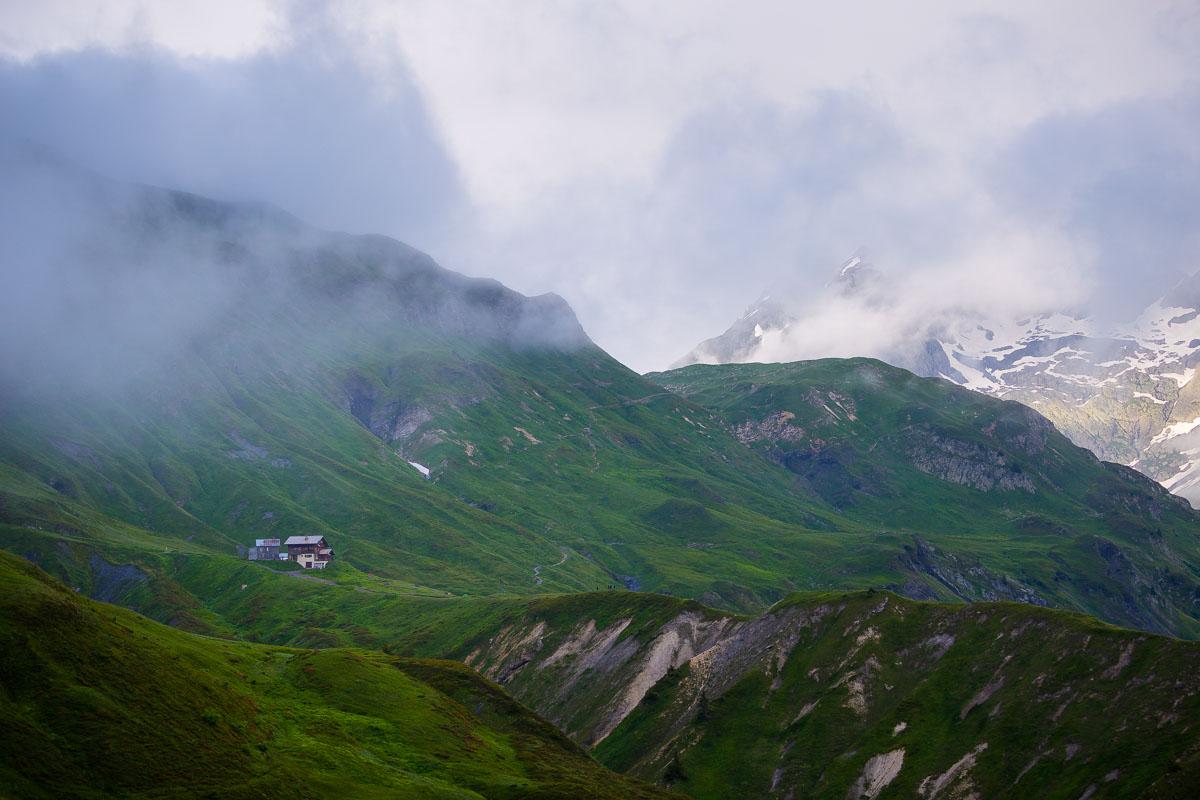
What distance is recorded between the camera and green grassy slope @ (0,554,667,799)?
250 feet

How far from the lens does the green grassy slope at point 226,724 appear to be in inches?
3000

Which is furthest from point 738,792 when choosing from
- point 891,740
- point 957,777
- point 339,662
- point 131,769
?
point 131,769

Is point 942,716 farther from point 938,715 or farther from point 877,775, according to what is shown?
point 877,775

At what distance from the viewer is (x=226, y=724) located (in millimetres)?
93812

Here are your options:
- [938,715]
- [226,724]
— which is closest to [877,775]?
[938,715]

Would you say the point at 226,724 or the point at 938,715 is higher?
the point at 226,724

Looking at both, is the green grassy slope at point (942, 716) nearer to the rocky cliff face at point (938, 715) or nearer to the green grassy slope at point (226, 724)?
the rocky cliff face at point (938, 715)

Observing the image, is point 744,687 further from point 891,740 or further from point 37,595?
point 37,595

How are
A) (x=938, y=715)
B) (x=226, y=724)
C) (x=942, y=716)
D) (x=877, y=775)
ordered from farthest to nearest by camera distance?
(x=938, y=715), (x=942, y=716), (x=877, y=775), (x=226, y=724)

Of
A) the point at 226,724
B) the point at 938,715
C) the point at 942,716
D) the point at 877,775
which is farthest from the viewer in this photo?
the point at 938,715

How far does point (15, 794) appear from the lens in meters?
67.0

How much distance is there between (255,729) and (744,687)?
11420cm

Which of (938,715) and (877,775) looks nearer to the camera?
(877,775)

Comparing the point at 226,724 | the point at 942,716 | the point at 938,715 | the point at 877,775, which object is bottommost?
the point at 877,775
